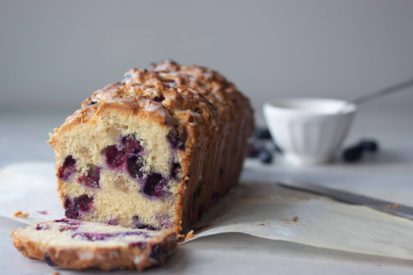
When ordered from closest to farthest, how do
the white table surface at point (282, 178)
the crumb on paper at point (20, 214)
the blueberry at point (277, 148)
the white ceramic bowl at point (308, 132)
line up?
1. the white table surface at point (282, 178)
2. the crumb on paper at point (20, 214)
3. the white ceramic bowl at point (308, 132)
4. the blueberry at point (277, 148)

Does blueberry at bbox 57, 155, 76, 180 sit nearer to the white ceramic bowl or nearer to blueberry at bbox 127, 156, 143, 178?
blueberry at bbox 127, 156, 143, 178

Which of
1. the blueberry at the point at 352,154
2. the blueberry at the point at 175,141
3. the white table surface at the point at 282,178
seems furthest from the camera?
the blueberry at the point at 352,154

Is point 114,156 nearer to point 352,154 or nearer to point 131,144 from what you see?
point 131,144

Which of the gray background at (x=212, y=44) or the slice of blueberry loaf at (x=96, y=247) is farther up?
the gray background at (x=212, y=44)

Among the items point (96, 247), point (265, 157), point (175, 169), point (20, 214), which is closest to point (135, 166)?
point (175, 169)

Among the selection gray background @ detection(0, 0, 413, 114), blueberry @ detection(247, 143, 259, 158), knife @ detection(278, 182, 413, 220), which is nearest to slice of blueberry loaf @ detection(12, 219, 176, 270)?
knife @ detection(278, 182, 413, 220)

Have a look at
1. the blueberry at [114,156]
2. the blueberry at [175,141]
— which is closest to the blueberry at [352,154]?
the blueberry at [175,141]

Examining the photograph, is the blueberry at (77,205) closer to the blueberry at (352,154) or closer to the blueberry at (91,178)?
the blueberry at (91,178)
